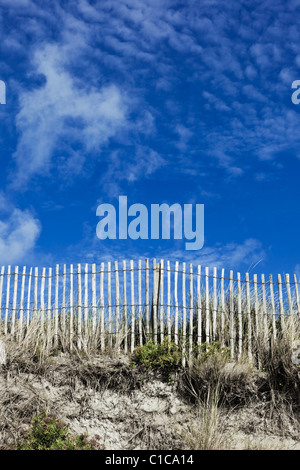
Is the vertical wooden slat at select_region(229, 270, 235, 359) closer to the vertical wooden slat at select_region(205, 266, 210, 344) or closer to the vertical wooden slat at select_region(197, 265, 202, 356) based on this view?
the vertical wooden slat at select_region(205, 266, 210, 344)

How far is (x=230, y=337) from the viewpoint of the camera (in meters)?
10.5

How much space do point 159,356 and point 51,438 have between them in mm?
2608

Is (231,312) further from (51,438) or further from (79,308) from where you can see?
(51,438)

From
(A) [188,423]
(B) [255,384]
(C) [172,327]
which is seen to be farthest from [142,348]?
(B) [255,384]

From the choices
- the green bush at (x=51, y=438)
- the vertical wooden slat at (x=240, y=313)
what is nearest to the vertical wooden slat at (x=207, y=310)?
the vertical wooden slat at (x=240, y=313)

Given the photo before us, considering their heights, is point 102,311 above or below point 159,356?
above

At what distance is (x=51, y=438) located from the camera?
27.9ft

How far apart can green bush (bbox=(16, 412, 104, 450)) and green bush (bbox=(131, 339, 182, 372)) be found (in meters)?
1.71

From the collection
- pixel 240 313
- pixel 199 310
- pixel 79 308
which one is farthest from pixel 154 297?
pixel 240 313

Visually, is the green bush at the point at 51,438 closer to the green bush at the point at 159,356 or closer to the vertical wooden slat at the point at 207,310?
the green bush at the point at 159,356

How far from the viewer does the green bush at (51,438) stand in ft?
27.7

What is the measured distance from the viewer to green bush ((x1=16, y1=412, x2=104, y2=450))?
27.7 ft
